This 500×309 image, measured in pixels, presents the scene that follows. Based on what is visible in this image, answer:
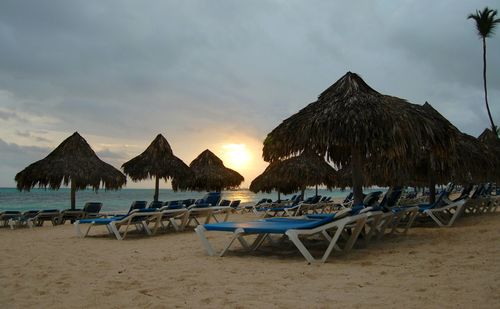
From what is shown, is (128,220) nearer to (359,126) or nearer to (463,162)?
(359,126)

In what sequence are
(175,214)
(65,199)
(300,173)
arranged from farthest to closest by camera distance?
(65,199) → (300,173) → (175,214)

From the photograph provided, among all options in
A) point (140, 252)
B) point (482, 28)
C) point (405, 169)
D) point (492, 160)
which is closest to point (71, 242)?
point (140, 252)

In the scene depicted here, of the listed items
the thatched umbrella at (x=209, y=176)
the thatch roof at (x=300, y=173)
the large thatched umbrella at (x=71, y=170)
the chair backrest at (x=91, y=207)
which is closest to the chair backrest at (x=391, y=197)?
the chair backrest at (x=91, y=207)

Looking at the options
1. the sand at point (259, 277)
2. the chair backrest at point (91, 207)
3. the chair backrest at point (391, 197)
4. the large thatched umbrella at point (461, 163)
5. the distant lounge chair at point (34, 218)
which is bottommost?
the sand at point (259, 277)

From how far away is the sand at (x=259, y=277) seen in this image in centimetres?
305

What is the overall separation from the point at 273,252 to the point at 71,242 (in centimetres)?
386

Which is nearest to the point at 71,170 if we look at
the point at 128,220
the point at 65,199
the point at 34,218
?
the point at 34,218

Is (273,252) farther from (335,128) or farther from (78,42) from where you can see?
(78,42)

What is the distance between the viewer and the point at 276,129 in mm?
7441

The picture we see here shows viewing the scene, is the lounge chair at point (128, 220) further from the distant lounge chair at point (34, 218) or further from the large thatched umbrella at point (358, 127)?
the distant lounge chair at point (34, 218)

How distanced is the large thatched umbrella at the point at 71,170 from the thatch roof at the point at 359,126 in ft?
28.8

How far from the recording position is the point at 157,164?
1520 cm

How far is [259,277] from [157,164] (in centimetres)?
1182

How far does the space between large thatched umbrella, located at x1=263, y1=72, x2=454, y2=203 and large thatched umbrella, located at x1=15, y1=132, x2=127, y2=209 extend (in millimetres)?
8690
